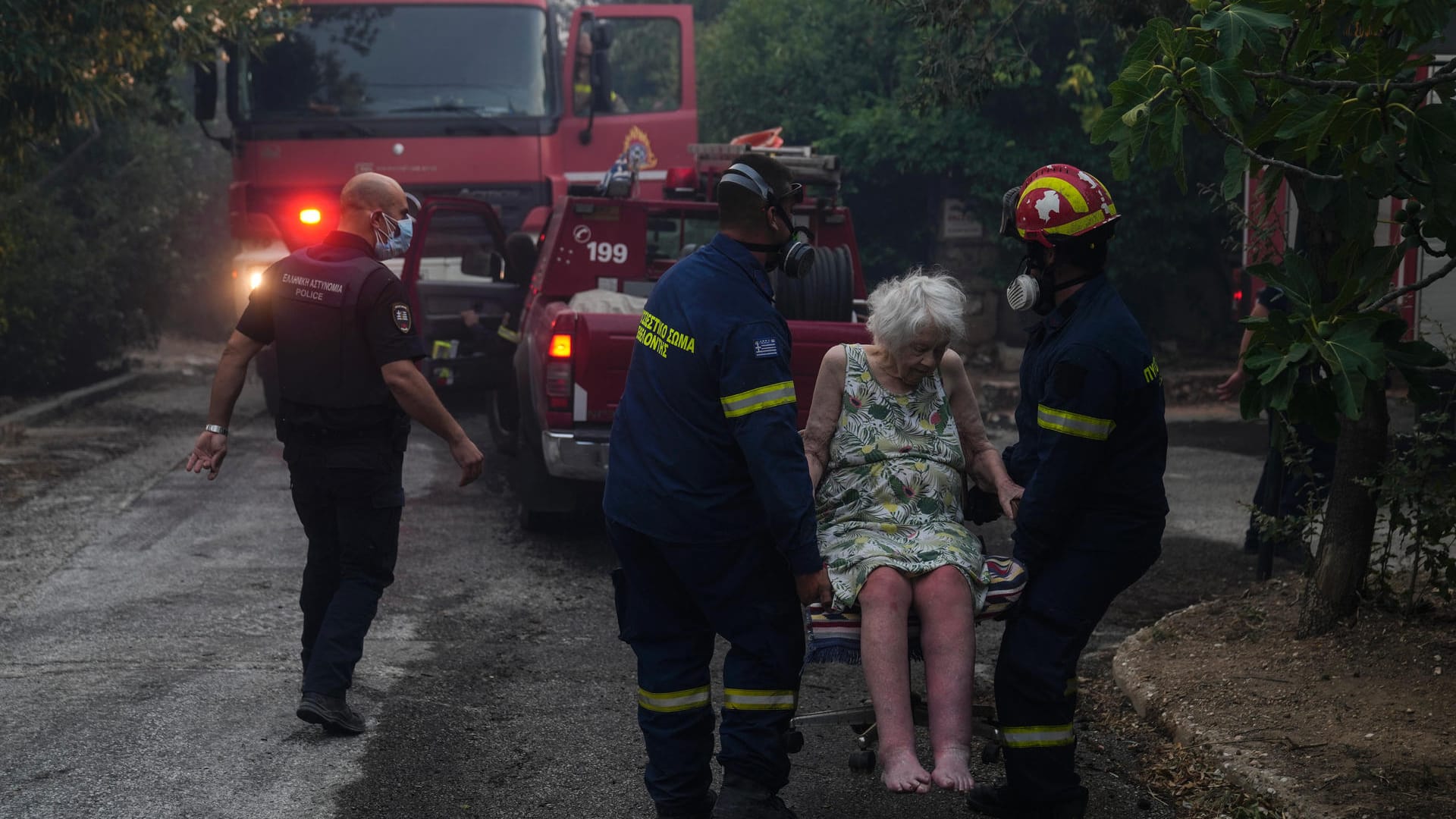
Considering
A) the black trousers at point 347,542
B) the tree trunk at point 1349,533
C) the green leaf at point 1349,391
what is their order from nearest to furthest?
the green leaf at point 1349,391, the black trousers at point 347,542, the tree trunk at point 1349,533

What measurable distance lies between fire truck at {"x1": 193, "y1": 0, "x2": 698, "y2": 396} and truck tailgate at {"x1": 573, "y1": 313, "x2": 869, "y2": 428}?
16.0 ft

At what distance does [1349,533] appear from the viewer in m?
5.62

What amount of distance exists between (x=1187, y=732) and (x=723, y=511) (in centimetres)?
198

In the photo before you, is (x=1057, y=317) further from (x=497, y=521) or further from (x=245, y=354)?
(x=497, y=521)

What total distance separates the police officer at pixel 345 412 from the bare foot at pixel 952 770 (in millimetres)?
1925

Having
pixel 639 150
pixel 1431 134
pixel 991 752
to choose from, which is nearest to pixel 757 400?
pixel 991 752

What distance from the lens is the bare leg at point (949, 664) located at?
13.1 feet

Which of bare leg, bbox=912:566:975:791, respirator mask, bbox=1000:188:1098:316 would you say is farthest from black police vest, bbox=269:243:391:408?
respirator mask, bbox=1000:188:1098:316

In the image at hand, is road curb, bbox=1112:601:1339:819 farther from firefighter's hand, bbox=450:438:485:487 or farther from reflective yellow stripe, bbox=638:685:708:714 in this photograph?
firefighter's hand, bbox=450:438:485:487

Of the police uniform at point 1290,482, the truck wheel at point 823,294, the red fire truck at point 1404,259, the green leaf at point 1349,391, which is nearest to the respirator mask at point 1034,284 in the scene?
the green leaf at point 1349,391

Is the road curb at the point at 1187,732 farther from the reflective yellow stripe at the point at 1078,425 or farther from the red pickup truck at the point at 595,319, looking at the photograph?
the red pickup truck at the point at 595,319

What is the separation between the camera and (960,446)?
4562 mm

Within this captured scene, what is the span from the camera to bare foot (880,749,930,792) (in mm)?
3910

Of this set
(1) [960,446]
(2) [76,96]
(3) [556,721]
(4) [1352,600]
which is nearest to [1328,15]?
(1) [960,446]
